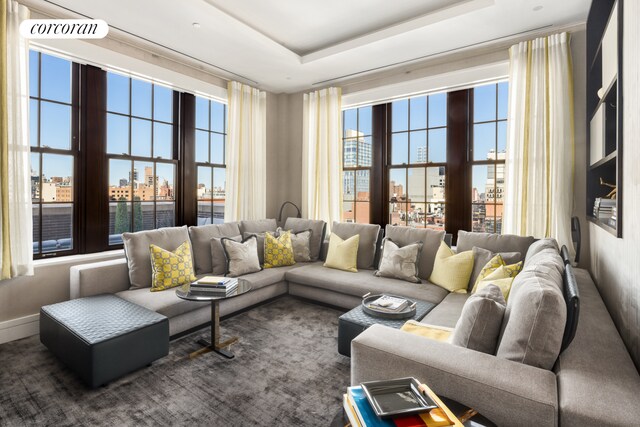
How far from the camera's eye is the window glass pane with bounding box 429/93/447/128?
415cm

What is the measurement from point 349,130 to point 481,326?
3827 mm

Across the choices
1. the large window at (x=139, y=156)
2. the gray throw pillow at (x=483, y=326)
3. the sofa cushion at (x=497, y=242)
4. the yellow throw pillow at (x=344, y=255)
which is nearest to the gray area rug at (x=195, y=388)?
the gray throw pillow at (x=483, y=326)

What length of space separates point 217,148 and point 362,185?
2.03 metres

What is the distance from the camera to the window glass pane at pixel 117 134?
3601 mm

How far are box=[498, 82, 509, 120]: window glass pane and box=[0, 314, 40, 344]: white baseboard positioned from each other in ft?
16.3

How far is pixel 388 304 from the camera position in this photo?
8.18 feet

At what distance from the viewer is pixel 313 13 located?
3.38 m

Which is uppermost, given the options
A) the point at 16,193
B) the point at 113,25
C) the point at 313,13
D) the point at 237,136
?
the point at 313,13

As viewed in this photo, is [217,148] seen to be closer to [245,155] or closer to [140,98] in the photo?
[245,155]

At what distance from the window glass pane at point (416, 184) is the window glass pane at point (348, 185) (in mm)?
800

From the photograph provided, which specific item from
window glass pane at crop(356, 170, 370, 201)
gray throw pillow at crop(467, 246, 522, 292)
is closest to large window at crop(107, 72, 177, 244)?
window glass pane at crop(356, 170, 370, 201)

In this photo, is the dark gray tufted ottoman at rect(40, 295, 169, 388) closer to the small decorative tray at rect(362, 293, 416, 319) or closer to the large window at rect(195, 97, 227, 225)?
the small decorative tray at rect(362, 293, 416, 319)

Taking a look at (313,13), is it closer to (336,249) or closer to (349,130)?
(349,130)

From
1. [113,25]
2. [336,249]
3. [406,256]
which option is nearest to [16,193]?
[113,25]
